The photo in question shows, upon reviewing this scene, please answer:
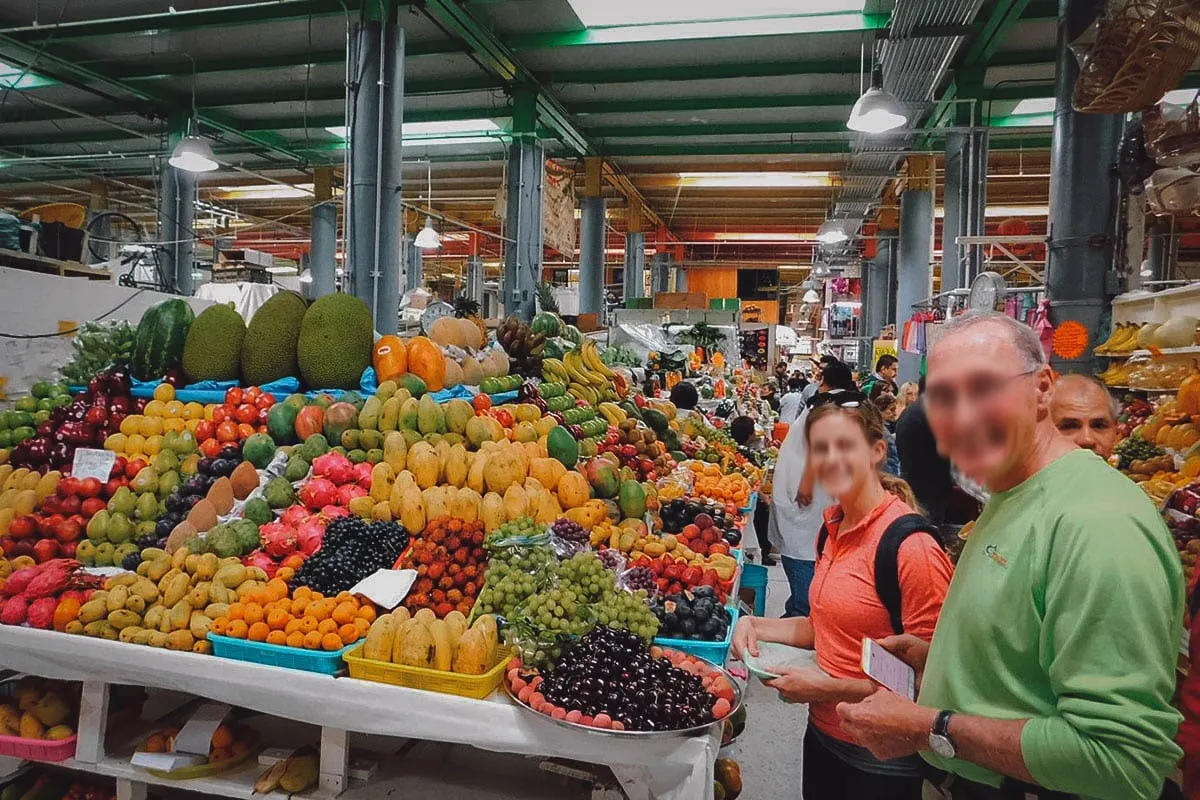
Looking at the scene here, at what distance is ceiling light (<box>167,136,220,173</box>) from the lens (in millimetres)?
8578

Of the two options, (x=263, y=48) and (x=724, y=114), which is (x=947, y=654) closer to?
(x=263, y=48)

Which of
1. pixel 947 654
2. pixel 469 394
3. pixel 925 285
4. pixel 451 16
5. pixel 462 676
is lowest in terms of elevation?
pixel 462 676

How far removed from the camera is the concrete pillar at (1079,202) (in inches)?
250

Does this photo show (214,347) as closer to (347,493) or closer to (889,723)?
(347,493)

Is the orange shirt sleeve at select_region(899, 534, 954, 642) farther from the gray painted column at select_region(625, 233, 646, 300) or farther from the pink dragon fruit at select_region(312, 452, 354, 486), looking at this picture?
the gray painted column at select_region(625, 233, 646, 300)

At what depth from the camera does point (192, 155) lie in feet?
28.2

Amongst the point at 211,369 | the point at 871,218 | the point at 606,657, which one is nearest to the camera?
the point at 606,657

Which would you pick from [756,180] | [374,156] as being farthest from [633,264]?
[374,156]

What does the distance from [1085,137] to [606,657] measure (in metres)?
6.45

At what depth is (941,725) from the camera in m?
1.34

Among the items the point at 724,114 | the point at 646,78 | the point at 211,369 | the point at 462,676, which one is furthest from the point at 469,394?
the point at 724,114

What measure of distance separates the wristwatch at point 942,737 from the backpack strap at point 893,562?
705 millimetres

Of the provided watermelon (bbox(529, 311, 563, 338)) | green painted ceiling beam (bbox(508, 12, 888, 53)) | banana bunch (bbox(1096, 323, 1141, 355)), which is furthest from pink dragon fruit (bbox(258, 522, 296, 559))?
green painted ceiling beam (bbox(508, 12, 888, 53))

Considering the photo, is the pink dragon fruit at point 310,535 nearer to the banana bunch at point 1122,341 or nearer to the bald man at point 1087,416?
the bald man at point 1087,416
